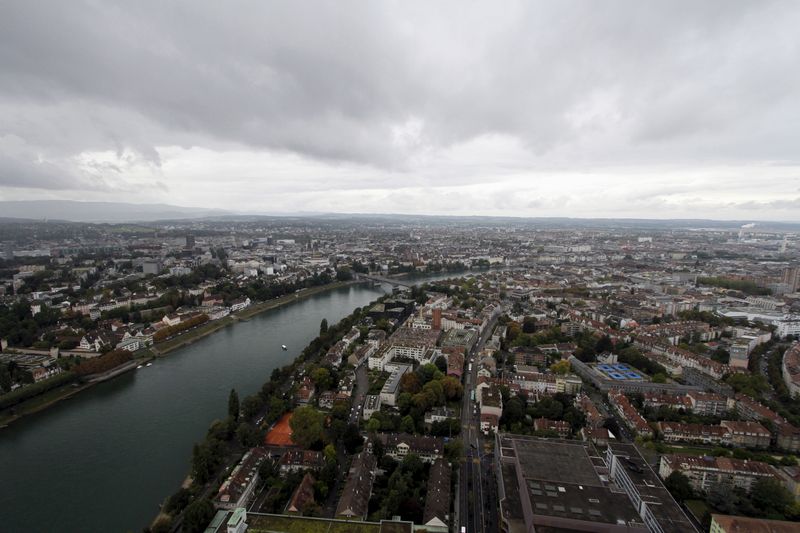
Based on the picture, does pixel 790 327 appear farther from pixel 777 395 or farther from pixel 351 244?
pixel 351 244

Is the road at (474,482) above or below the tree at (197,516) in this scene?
below

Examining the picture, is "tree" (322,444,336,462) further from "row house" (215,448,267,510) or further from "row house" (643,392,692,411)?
"row house" (643,392,692,411)

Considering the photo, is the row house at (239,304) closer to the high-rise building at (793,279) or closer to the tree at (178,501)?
the tree at (178,501)

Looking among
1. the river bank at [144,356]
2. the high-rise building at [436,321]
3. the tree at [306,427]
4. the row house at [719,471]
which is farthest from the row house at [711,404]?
the river bank at [144,356]

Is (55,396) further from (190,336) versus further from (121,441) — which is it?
(190,336)

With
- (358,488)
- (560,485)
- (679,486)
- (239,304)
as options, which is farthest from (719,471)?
(239,304)
